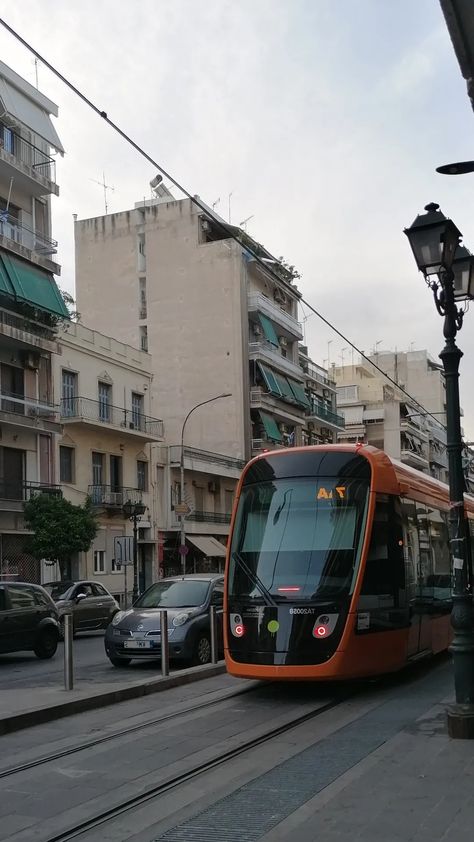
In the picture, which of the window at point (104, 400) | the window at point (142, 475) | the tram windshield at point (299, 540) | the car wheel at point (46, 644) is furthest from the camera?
the window at point (142, 475)

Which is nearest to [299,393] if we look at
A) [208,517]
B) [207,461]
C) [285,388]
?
[285,388]

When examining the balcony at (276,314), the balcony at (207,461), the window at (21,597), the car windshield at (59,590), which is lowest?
the car windshield at (59,590)

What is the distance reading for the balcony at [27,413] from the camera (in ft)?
114

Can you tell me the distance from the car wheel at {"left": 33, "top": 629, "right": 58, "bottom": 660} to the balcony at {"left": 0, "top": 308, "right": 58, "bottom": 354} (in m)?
17.4

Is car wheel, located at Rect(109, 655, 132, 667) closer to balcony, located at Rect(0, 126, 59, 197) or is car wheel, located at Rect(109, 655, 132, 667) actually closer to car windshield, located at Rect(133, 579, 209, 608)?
car windshield, located at Rect(133, 579, 209, 608)

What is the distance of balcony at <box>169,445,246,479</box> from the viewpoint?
48.5 meters

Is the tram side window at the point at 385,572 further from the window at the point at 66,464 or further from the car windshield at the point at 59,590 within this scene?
the window at the point at 66,464

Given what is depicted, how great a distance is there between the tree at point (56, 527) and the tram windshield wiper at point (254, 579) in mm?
22853

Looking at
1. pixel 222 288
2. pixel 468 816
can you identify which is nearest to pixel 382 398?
pixel 222 288

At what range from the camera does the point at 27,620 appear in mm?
18656

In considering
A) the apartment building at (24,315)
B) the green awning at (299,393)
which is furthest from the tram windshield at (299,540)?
the green awning at (299,393)

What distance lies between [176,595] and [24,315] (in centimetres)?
2233

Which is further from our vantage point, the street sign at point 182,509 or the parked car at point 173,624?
the street sign at point 182,509

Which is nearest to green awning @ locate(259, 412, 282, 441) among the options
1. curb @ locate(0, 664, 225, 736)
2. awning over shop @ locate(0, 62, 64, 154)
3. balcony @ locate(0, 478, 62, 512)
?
balcony @ locate(0, 478, 62, 512)
